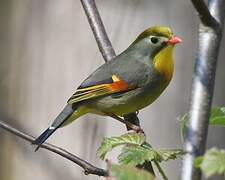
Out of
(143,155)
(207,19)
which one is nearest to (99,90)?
(143,155)

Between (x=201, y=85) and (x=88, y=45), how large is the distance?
2.37 m

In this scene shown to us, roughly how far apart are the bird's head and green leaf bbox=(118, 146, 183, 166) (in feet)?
3.74

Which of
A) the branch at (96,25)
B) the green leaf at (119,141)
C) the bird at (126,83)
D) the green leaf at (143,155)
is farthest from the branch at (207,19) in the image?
the bird at (126,83)

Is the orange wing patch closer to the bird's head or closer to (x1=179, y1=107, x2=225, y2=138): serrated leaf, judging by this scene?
the bird's head

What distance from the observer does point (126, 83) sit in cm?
268

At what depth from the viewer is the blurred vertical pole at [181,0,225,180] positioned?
0.96 m

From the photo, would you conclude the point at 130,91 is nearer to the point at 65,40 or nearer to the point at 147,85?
the point at 147,85

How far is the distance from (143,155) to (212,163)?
410mm

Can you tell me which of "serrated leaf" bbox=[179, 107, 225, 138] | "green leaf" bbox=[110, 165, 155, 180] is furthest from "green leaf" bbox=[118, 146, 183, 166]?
"green leaf" bbox=[110, 165, 155, 180]

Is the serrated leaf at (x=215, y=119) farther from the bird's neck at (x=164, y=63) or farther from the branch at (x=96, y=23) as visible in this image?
the bird's neck at (x=164, y=63)

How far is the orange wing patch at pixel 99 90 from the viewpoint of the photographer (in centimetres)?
262

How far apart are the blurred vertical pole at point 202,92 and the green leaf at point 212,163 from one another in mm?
24

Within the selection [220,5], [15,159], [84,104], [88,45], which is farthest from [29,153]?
[220,5]

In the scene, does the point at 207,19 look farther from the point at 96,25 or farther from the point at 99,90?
the point at 99,90
